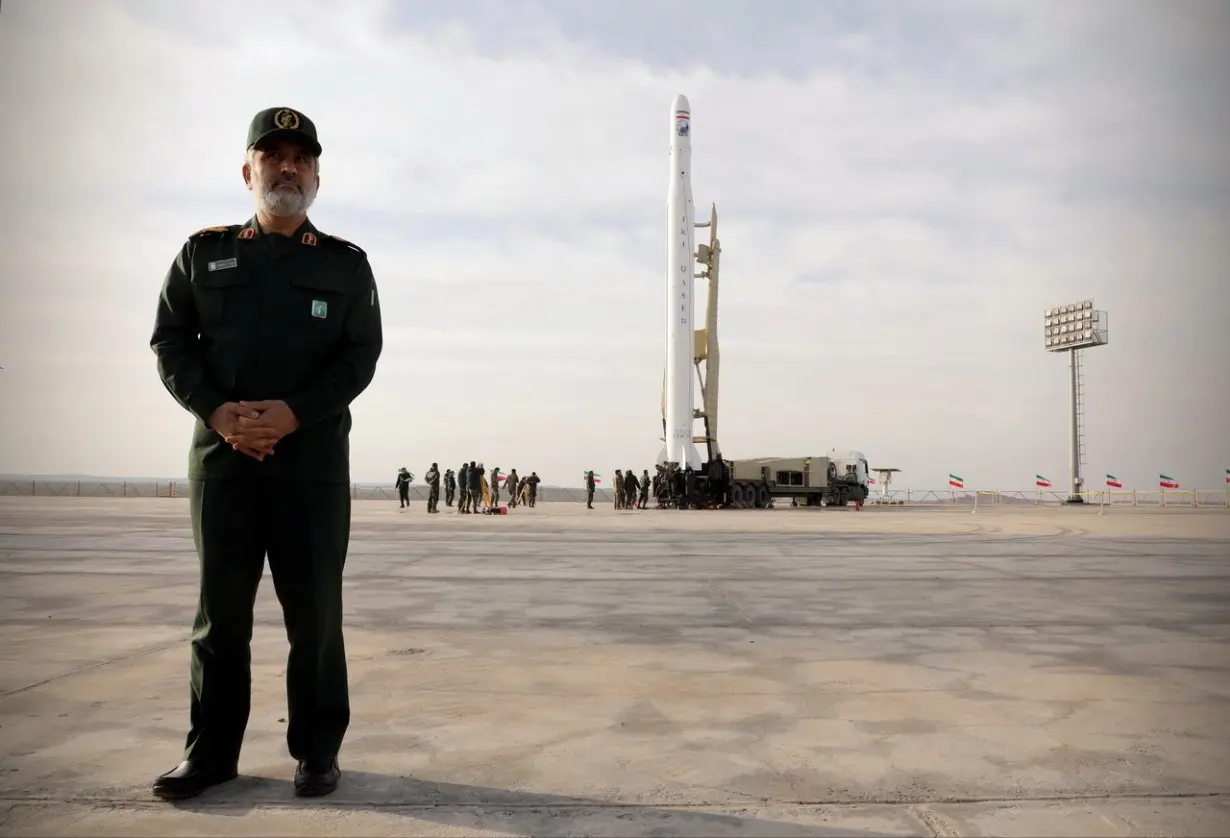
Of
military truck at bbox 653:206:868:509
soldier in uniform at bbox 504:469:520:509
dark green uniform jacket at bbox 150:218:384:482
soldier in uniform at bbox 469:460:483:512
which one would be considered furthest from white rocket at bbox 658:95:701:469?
dark green uniform jacket at bbox 150:218:384:482

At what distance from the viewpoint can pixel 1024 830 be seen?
2160mm

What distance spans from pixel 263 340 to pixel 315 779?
1358mm

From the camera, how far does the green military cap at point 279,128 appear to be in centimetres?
279

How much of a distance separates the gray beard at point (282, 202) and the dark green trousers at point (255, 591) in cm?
88

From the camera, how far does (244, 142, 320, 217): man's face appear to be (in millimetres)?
2824

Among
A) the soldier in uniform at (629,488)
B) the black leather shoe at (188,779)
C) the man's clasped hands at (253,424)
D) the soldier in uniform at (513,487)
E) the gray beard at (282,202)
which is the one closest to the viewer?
the black leather shoe at (188,779)

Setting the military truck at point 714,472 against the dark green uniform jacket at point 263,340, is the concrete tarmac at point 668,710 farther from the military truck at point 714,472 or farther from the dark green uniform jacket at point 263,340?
the military truck at point 714,472

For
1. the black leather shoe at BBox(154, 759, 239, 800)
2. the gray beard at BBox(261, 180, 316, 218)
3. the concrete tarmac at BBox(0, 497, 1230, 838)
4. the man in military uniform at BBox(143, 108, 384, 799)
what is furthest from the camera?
the gray beard at BBox(261, 180, 316, 218)

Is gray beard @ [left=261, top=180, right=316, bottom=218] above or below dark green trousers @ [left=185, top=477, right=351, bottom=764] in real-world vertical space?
above

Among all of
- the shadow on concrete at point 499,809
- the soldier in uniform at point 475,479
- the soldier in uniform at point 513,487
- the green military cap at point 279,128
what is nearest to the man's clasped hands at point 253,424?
the green military cap at point 279,128

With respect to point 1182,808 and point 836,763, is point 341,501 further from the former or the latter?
point 1182,808

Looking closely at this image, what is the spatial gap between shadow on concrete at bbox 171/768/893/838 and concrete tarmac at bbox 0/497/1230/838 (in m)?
0.01

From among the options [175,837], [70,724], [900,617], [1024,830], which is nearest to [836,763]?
[1024,830]

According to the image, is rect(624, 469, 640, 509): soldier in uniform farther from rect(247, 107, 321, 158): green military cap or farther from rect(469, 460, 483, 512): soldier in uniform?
rect(247, 107, 321, 158): green military cap
